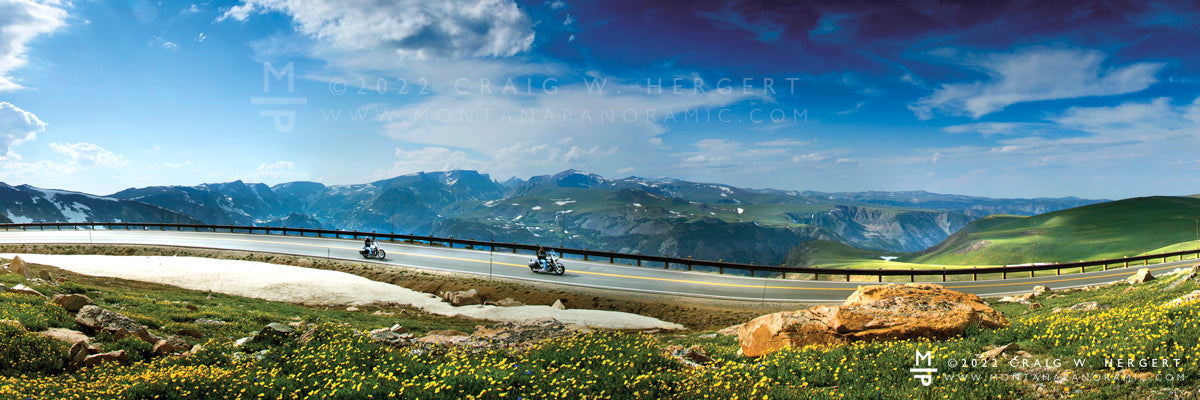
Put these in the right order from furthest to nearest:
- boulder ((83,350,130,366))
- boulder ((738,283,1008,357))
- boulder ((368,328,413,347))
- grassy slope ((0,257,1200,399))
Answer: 1. boulder ((368,328,413,347))
2. boulder ((738,283,1008,357))
3. boulder ((83,350,130,366))
4. grassy slope ((0,257,1200,399))

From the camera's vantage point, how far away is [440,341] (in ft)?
46.5

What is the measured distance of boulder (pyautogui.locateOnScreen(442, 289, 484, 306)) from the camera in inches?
1109

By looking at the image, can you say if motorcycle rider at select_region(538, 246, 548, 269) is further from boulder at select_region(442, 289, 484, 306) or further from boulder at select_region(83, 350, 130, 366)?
boulder at select_region(83, 350, 130, 366)

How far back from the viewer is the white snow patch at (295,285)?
25297 millimetres

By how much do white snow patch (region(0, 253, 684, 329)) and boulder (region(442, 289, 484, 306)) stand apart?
573mm

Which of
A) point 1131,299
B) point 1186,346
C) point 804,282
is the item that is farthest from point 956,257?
point 1186,346

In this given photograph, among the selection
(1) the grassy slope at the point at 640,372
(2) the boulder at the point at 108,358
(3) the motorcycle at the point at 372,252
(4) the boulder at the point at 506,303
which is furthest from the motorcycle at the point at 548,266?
(2) the boulder at the point at 108,358

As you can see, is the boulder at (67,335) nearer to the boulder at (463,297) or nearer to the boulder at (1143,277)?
the boulder at (463,297)

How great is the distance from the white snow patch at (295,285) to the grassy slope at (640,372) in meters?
13.0

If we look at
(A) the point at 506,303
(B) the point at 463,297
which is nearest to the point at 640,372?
(A) the point at 506,303

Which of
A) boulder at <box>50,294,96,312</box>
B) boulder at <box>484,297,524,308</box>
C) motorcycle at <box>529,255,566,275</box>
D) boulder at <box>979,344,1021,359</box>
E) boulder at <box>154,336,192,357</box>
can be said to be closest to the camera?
boulder at <box>979,344,1021,359</box>

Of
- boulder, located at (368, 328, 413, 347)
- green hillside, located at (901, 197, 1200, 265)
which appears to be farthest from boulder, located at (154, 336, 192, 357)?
green hillside, located at (901, 197, 1200, 265)

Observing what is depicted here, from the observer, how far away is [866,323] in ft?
39.4

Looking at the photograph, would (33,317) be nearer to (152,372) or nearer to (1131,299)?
(152,372)
